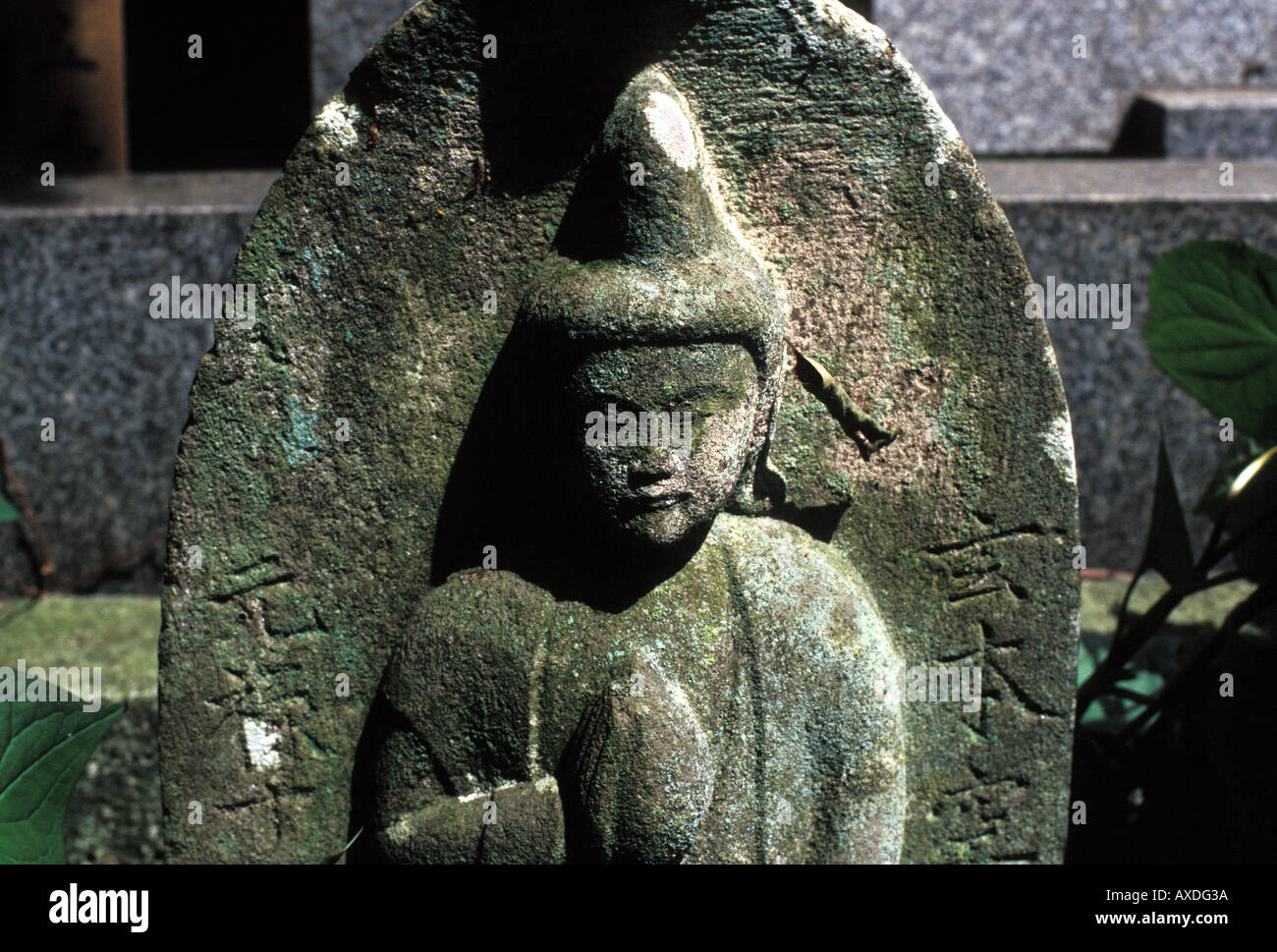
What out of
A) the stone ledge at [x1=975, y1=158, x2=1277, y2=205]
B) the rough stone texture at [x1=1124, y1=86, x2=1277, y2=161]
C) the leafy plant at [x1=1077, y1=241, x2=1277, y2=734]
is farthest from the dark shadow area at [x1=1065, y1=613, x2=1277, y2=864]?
the rough stone texture at [x1=1124, y1=86, x2=1277, y2=161]

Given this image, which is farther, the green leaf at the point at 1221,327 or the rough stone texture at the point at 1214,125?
the rough stone texture at the point at 1214,125

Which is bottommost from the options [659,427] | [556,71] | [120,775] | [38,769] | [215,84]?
[120,775]

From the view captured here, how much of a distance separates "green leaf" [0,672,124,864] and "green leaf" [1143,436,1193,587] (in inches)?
54.6

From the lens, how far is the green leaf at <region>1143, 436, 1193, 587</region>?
1.67 meters

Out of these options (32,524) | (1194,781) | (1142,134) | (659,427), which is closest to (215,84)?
(32,524)

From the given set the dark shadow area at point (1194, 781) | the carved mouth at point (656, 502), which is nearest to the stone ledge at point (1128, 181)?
the dark shadow area at point (1194, 781)

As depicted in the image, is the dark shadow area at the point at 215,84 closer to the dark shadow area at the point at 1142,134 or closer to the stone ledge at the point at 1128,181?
the stone ledge at the point at 1128,181

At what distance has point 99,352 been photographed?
2.52 metres

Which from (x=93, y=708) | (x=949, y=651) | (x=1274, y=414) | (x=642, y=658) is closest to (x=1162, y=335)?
(x=1274, y=414)

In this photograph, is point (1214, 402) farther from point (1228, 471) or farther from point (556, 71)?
point (556, 71)

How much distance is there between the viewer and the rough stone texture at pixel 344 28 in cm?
259

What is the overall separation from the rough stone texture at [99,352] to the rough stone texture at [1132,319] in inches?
65.1

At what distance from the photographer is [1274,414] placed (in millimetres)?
1700

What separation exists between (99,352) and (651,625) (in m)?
1.72
